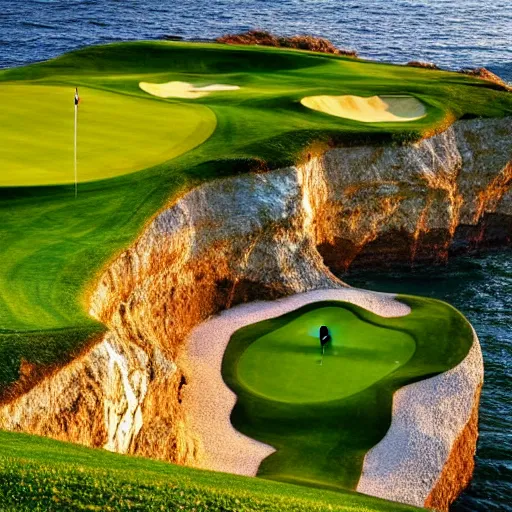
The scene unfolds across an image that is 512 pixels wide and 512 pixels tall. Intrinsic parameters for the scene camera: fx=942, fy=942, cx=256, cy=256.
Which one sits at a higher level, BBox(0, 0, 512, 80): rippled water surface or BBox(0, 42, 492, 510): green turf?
BBox(0, 42, 492, 510): green turf

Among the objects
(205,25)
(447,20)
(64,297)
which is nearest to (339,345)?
(64,297)

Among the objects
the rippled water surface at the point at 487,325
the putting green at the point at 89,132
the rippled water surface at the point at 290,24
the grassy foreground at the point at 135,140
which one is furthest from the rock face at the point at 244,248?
the rippled water surface at the point at 290,24

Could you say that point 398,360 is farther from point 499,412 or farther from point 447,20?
point 447,20

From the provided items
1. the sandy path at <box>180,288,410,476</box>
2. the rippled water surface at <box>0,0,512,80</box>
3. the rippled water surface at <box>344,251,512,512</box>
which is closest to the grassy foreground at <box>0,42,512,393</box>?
the sandy path at <box>180,288,410,476</box>

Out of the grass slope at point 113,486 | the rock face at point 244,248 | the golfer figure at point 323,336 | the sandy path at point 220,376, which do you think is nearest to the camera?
the grass slope at point 113,486

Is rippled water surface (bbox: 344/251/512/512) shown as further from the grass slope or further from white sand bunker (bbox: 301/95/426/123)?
the grass slope

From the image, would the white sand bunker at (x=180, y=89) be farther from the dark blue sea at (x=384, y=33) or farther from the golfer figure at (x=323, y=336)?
the golfer figure at (x=323, y=336)
